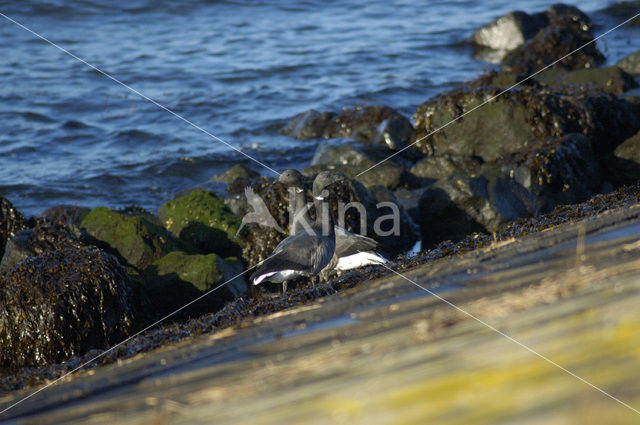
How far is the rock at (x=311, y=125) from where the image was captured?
566 inches

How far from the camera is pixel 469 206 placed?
8367 mm

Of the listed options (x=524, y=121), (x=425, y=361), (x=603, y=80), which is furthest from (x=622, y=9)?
(x=425, y=361)

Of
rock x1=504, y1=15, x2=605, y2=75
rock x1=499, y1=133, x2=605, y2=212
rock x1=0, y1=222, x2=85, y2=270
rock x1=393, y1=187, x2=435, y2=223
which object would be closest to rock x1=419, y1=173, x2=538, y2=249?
rock x1=393, y1=187, x2=435, y2=223

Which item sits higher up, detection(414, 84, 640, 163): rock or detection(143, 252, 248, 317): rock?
detection(414, 84, 640, 163): rock

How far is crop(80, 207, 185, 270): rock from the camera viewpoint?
321 inches

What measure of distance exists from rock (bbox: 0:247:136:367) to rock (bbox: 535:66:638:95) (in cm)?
1010

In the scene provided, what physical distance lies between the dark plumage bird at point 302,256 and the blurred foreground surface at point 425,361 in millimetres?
4881

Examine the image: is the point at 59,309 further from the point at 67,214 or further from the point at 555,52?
the point at 555,52

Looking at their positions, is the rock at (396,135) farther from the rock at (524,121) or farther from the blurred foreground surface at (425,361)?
the blurred foreground surface at (425,361)

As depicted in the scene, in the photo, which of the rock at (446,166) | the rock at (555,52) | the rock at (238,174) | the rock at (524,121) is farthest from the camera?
the rock at (555,52)

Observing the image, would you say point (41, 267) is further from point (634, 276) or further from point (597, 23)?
point (597, 23)

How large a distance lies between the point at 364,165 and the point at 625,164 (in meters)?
3.90

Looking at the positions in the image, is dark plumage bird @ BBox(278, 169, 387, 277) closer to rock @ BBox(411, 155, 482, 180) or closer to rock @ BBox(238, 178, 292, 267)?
rock @ BBox(238, 178, 292, 267)

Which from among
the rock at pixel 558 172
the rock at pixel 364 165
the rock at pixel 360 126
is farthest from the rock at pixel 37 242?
the rock at pixel 360 126
